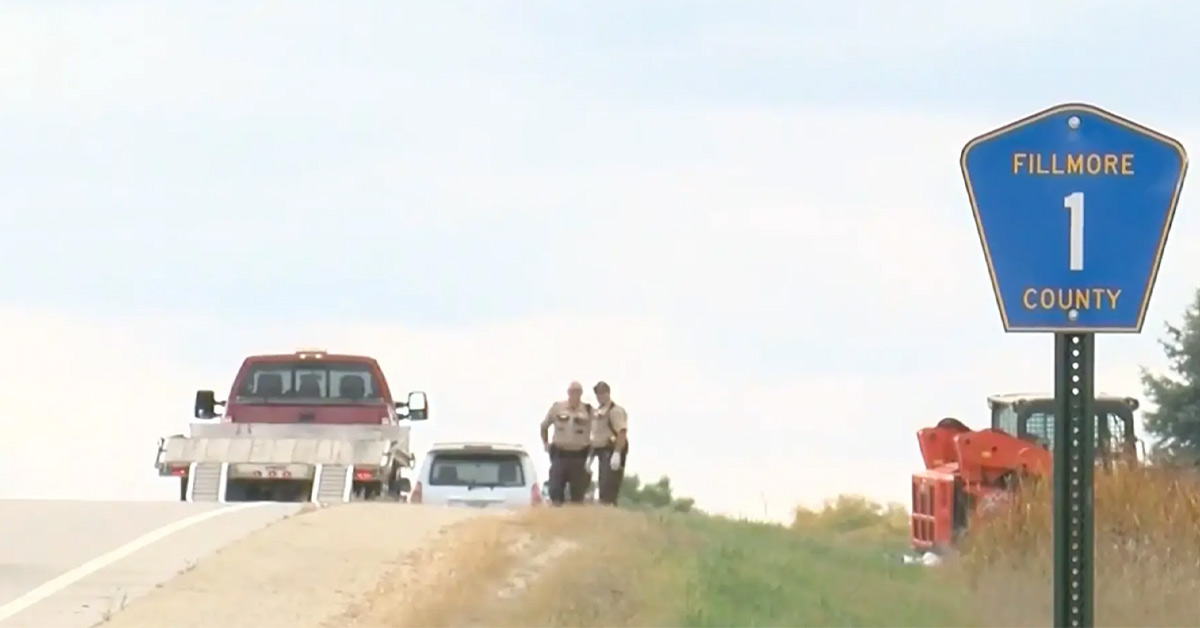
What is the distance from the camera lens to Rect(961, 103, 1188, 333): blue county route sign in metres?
7.48

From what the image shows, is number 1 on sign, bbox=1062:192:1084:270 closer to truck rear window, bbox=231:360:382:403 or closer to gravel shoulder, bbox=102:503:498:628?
gravel shoulder, bbox=102:503:498:628

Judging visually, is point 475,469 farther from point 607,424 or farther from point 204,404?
point 204,404

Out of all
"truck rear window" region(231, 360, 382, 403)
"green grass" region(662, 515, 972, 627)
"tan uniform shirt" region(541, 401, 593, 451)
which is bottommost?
"green grass" region(662, 515, 972, 627)

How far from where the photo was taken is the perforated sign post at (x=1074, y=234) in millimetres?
7477

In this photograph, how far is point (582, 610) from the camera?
15.3m

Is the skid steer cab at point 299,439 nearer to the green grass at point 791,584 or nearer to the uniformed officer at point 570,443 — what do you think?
the uniformed officer at point 570,443

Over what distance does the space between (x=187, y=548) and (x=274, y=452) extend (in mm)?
12206

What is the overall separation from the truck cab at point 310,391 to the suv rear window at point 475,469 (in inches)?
217

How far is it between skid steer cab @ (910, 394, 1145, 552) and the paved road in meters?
8.18

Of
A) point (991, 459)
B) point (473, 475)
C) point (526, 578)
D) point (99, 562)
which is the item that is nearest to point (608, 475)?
point (473, 475)

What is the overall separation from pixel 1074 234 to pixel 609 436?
17830 millimetres

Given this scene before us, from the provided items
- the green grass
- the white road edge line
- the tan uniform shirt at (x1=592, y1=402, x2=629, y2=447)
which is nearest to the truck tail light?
the tan uniform shirt at (x1=592, y1=402, x2=629, y2=447)

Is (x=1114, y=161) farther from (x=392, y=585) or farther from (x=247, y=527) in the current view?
(x=247, y=527)

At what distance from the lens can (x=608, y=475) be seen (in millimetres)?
25562
